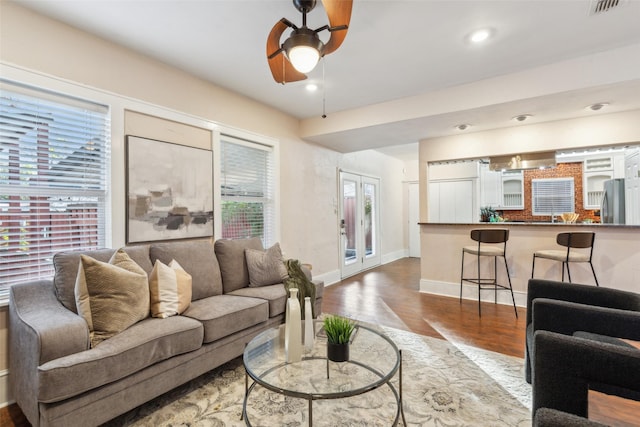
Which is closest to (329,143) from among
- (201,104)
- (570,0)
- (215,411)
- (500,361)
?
(201,104)

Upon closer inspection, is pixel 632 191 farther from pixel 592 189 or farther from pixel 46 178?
pixel 46 178

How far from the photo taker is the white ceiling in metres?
2.11

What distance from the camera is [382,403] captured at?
6.22 ft

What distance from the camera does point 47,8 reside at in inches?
81.8

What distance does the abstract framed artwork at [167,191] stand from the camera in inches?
102

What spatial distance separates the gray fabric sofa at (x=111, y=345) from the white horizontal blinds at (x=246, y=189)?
967 millimetres

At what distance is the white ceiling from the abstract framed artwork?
86 cm

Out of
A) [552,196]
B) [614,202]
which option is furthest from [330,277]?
[552,196]

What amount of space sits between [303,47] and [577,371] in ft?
6.64

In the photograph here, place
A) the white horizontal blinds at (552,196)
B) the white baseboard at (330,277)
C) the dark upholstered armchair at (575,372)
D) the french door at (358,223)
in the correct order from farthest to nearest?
the white horizontal blinds at (552,196) < the french door at (358,223) < the white baseboard at (330,277) < the dark upholstered armchair at (575,372)

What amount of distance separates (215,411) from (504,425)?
1678 millimetres

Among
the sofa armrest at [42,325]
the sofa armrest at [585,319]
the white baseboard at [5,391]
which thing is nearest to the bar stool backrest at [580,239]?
the sofa armrest at [585,319]

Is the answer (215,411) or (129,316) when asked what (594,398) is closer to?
(215,411)

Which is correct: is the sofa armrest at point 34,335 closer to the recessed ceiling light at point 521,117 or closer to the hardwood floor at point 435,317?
the hardwood floor at point 435,317
